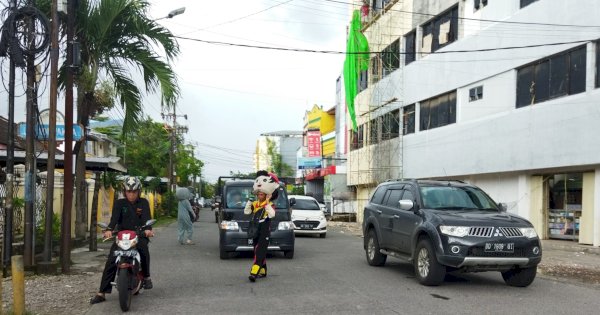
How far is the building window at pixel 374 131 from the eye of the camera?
35.7m

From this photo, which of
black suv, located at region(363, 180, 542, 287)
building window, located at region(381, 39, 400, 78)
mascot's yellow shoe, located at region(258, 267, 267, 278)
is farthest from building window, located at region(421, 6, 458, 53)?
mascot's yellow shoe, located at region(258, 267, 267, 278)

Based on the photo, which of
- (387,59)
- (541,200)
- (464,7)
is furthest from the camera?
(387,59)

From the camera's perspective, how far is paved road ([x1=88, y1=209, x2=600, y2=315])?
7840 mm

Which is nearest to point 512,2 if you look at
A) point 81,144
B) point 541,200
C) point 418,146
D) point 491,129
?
point 491,129

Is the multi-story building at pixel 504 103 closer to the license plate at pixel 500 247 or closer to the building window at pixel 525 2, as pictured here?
the building window at pixel 525 2

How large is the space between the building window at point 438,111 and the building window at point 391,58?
4.39 m

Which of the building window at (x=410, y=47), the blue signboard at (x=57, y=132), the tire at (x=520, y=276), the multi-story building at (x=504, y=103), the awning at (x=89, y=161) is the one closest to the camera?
the tire at (x=520, y=276)

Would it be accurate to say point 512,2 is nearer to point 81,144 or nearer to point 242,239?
point 242,239

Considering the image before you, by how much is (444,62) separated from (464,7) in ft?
8.75

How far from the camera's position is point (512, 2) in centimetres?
2197

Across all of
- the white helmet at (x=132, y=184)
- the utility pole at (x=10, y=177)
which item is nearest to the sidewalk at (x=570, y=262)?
the white helmet at (x=132, y=184)

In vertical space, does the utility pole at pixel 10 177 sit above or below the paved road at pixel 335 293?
above

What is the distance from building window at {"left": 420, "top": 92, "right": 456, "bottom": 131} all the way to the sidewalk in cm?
822

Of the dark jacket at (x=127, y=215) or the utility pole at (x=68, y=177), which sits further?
the utility pole at (x=68, y=177)
